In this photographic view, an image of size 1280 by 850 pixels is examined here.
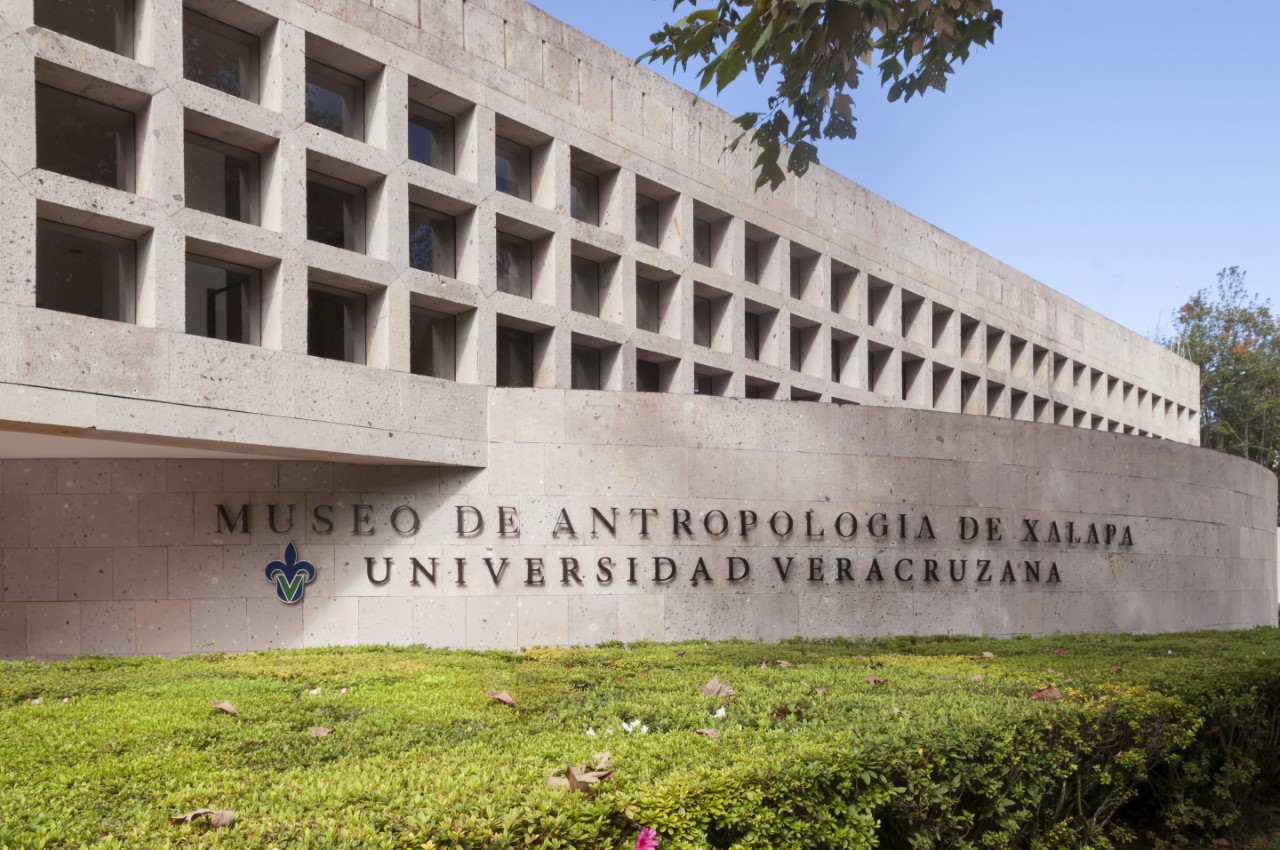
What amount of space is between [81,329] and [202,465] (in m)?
3.21

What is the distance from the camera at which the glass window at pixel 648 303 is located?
21.7m

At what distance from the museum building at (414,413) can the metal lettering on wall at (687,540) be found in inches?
1.8

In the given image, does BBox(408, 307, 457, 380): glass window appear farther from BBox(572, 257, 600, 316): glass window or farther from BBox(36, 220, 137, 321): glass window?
BBox(36, 220, 137, 321): glass window

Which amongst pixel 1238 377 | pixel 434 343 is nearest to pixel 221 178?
pixel 434 343

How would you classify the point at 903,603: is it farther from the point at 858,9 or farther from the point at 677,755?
the point at 677,755

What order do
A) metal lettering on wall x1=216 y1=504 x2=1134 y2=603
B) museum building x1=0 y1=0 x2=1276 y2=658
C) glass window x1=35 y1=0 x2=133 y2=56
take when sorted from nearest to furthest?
glass window x1=35 y1=0 x2=133 y2=56 → museum building x1=0 y1=0 x2=1276 y2=658 → metal lettering on wall x1=216 y1=504 x2=1134 y2=603

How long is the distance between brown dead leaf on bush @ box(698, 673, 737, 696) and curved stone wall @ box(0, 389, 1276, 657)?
821cm

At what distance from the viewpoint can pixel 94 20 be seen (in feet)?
46.2

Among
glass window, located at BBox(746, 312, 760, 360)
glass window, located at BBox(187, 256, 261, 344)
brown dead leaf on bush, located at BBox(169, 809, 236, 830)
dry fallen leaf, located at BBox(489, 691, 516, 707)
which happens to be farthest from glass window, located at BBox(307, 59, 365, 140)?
brown dead leaf on bush, located at BBox(169, 809, 236, 830)

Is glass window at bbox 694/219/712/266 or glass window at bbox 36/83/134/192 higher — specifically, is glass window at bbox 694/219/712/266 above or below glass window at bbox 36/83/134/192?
above

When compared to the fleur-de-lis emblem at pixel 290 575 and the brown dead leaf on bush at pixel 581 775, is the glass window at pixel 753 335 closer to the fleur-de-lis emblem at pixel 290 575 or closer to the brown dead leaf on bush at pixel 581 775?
the fleur-de-lis emblem at pixel 290 575

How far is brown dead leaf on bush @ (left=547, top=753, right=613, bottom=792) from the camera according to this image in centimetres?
459

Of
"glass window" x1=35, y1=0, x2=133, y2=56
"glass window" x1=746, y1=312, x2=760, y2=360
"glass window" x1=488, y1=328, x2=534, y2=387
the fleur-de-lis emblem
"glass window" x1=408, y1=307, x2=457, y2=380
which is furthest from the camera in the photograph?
"glass window" x1=746, y1=312, x2=760, y2=360

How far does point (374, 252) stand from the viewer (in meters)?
16.6
